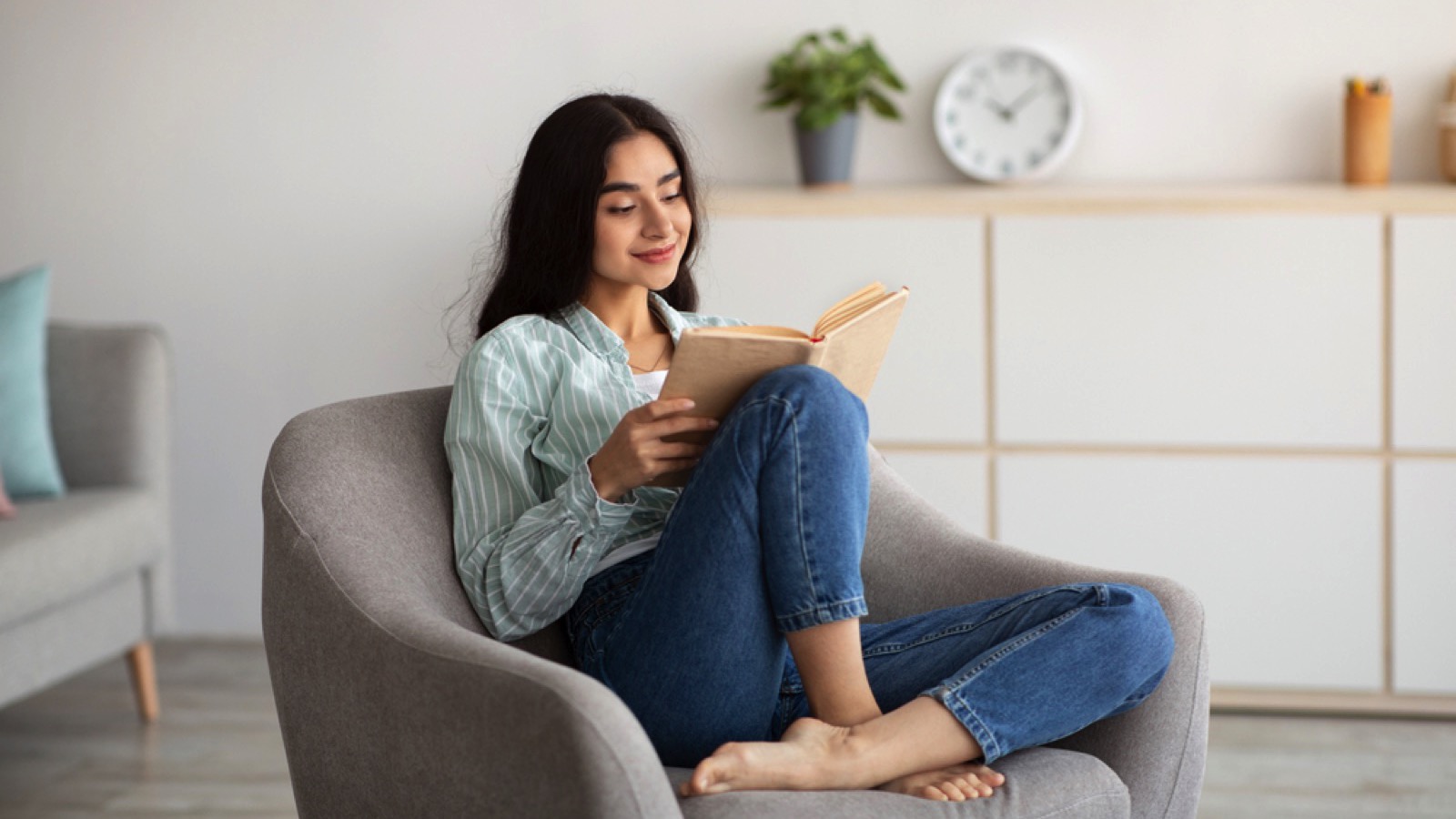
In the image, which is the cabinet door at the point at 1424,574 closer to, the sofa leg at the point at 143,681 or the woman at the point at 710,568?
the woman at the point at 710,568

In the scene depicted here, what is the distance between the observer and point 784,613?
1.56 m

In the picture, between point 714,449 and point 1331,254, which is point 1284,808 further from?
point 714,449

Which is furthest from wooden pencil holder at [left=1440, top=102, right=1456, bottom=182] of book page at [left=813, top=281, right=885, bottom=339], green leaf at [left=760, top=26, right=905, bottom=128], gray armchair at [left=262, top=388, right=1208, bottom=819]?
book page at [left=813, top=281, right=885, bottom=339]

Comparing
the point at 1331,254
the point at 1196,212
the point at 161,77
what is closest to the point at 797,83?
the point at 1196,212

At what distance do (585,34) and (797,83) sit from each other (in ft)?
1.80

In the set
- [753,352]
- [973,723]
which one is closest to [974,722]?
[973,723]

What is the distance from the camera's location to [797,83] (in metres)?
3.31

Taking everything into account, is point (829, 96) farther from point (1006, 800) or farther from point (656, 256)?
point (1006, 800)

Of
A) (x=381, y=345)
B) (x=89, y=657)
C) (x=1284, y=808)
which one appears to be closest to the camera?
(x=1284, y=808)

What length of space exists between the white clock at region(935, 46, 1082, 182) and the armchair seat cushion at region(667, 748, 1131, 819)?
76.3 inches

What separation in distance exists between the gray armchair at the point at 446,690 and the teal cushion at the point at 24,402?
1.51m

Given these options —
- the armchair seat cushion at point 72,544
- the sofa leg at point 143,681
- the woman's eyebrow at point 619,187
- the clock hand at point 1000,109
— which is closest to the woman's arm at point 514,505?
the woman's eyebrow at point 619,187

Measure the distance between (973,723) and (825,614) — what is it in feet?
0.63

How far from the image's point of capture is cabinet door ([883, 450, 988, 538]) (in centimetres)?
314
